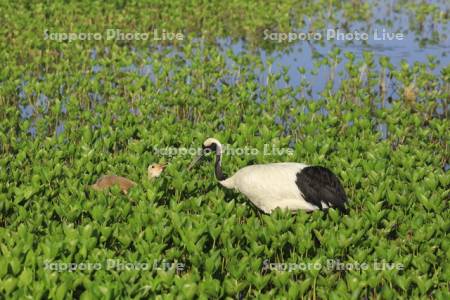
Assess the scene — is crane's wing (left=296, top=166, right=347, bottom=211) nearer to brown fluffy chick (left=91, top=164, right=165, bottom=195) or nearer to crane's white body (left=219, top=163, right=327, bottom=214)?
crane's white body (left=219, top=163, right=327, bottom=214)

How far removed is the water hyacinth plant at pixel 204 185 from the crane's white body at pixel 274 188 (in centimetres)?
28

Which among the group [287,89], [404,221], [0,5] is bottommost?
[404,221]

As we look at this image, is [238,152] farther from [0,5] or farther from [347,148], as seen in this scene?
[0,5]

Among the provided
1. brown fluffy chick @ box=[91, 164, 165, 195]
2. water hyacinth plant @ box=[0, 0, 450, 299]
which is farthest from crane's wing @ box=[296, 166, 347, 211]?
brown fluffy chick @ box=[91, 164, 165, 195]

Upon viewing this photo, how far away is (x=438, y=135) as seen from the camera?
427 inches

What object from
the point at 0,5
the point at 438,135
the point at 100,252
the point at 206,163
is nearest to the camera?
the point at 100,252

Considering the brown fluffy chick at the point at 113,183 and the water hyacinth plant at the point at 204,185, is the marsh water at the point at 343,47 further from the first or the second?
the brown fluffy chick at the point at 113,183

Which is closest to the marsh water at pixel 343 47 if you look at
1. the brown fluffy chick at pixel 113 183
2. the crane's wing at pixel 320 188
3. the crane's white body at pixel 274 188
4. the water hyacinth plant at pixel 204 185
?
the water hyacinth plant at pixel 204 185

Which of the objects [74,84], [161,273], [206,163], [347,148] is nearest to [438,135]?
[347,148]

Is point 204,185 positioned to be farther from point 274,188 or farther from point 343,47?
point 343,47

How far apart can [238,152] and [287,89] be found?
3385 millimetres

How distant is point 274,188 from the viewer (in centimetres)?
775

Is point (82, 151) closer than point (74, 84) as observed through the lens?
Yes

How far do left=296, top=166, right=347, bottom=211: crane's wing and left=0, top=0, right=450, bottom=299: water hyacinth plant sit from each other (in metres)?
0.22
